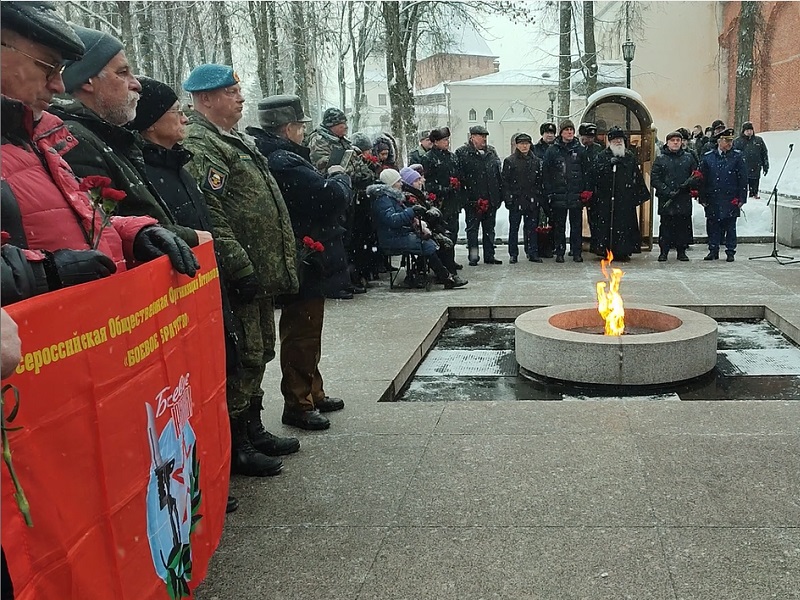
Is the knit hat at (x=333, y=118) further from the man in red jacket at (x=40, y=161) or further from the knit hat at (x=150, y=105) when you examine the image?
the man in red jacket at (x=40, y=161)

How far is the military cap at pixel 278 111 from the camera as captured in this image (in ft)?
15.5

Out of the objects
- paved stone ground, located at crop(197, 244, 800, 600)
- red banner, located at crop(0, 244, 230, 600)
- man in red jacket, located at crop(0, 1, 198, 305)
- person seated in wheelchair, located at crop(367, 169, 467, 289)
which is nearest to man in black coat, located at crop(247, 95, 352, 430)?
paved stone ground, located at crop(197, 244, 800, 600)

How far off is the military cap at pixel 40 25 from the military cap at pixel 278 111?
7.56 ft

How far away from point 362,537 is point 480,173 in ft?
31.0

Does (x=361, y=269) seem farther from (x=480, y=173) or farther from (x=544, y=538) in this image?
(x=544, y=538)

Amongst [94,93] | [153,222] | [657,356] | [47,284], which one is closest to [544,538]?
[153,222]

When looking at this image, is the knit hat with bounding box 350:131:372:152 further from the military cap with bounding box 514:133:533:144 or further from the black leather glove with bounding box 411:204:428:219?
the military cap with bounding box 514:133:533:144

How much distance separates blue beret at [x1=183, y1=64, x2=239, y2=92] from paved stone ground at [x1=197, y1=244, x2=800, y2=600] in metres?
2.00

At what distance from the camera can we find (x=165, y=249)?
8.75ft

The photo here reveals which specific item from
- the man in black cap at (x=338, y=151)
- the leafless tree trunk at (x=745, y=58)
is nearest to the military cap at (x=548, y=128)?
the man in black cap at (x=338, y=151)

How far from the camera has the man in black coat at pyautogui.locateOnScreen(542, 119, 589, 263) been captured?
1224cm

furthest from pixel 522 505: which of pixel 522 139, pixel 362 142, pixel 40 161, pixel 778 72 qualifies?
pixel 778 72

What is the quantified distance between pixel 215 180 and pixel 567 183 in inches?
358

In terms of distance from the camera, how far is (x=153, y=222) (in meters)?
2.84
